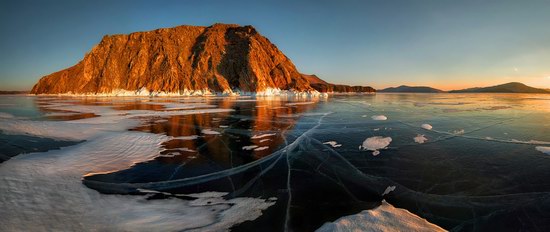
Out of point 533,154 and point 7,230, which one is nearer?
point 7,230

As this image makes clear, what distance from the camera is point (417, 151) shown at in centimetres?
938

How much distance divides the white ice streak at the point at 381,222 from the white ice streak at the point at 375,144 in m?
4.59

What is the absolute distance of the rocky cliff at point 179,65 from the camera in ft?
389

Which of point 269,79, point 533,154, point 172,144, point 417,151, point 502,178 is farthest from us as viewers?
point 269,79

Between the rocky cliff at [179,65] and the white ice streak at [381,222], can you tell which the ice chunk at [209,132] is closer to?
the white ice streak at [381,222]

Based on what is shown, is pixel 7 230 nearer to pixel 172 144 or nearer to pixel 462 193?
pixel 172 144

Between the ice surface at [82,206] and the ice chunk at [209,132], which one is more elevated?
the ice chunk at [209,132]

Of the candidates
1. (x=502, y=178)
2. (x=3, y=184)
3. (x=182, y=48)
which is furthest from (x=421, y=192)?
(x=182, y=48)

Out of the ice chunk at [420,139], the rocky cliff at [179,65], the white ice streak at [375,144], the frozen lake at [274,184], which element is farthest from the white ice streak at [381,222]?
the rocky cliff at [179,65]

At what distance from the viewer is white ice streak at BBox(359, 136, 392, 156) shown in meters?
9.73

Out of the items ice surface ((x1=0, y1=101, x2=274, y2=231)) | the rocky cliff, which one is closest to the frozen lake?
ice surface ((x1=0, y1=101, x2=274, y2=231))

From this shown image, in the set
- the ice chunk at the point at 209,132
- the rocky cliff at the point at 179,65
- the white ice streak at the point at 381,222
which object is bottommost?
the white ice streak at the point at 381,222

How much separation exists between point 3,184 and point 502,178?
455 inches

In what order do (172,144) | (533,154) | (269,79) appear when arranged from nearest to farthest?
(533,154) → (172,144) → (269,79)
